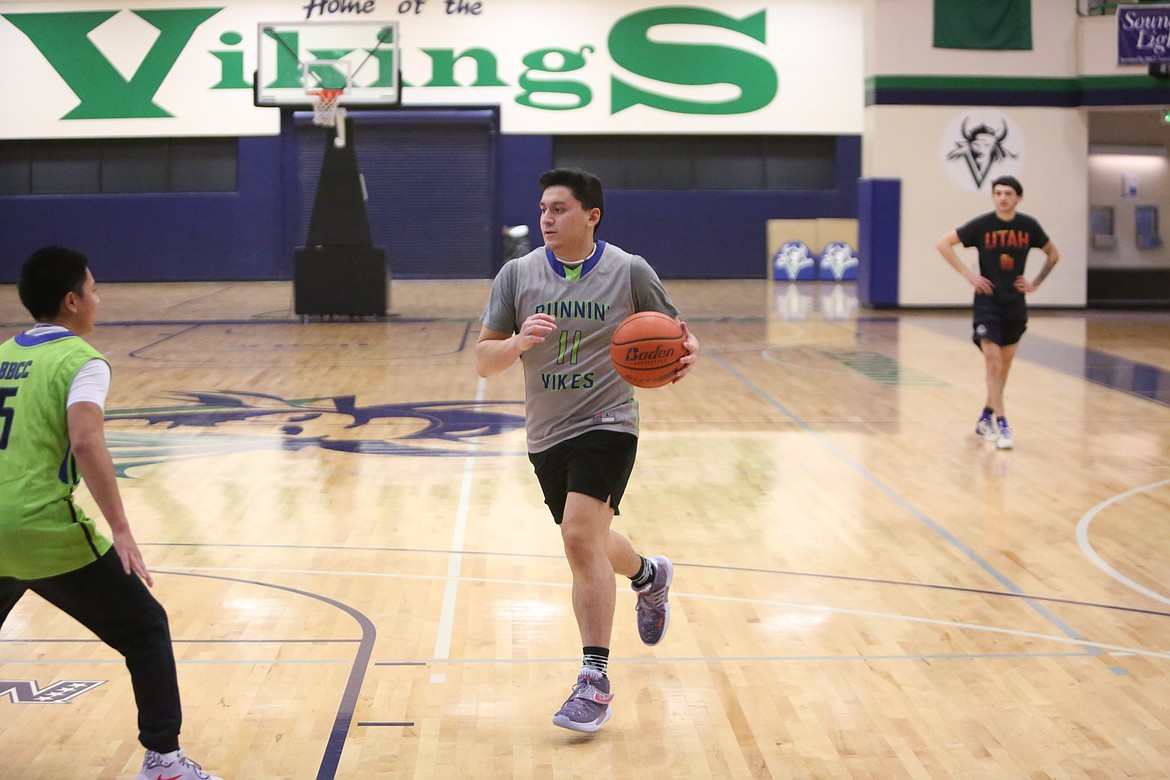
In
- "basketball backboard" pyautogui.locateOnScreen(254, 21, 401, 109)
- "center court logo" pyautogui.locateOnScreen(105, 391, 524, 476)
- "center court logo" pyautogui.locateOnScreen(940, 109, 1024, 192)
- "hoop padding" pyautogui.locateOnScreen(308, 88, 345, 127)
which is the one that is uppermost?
"basketball backboard" pyautogui.locateOnScreen(254, 21, 401, 109)

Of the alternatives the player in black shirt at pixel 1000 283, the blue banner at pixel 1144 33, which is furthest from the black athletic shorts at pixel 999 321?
the blue banner at pixel 1144 33

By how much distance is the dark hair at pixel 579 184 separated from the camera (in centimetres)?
426

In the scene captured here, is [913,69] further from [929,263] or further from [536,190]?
[536,190]

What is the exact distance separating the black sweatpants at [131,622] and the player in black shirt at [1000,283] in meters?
6.76

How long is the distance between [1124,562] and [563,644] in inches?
111

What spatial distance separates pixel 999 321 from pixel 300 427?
5005 millimetres

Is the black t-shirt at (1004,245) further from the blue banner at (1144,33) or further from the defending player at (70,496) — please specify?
the blue banner at (1144,33)

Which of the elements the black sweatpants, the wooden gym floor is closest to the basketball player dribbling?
the wooden gym floor

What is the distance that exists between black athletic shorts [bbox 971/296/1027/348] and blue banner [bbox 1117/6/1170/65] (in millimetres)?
10901

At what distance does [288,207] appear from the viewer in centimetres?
2633

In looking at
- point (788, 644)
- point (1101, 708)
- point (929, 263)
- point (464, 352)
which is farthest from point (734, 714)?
point (929, 263)

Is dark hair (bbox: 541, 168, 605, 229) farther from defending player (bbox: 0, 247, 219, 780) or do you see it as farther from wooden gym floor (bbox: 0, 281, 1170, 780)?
wooden gym floor (bbox: 0, 281, 1170, 780)

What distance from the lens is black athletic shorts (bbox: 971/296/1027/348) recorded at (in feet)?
30.4

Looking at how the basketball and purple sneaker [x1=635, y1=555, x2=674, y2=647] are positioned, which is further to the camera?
purple sneaker [x1=635, y1=555, x2=674, y2=647]
